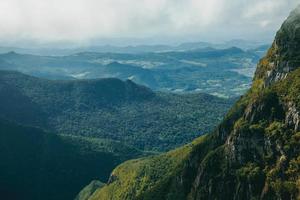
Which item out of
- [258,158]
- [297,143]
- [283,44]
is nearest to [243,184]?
[258,158]

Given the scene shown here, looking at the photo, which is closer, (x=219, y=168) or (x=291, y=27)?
(x=219, y=168)

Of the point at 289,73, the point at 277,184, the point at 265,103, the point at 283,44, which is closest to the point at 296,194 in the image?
the point at 277,184

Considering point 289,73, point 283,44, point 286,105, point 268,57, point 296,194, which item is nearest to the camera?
point 296,194

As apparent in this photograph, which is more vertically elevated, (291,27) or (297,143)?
(291,27)

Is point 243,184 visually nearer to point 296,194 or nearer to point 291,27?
point 296,194

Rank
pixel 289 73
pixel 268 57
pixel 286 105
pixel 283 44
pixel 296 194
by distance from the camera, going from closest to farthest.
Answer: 1. pixel 296 194
2. pixel 286 105
3. pixel 289 73
4. pixel 283 44
5. pixel 268 57

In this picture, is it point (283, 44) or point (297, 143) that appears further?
point (283, 44)

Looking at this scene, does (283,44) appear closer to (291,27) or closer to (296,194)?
(291,27)

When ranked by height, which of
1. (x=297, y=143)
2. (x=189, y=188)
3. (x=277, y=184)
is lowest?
(x=189, y=188)

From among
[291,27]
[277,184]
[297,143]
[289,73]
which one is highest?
[291,27]
